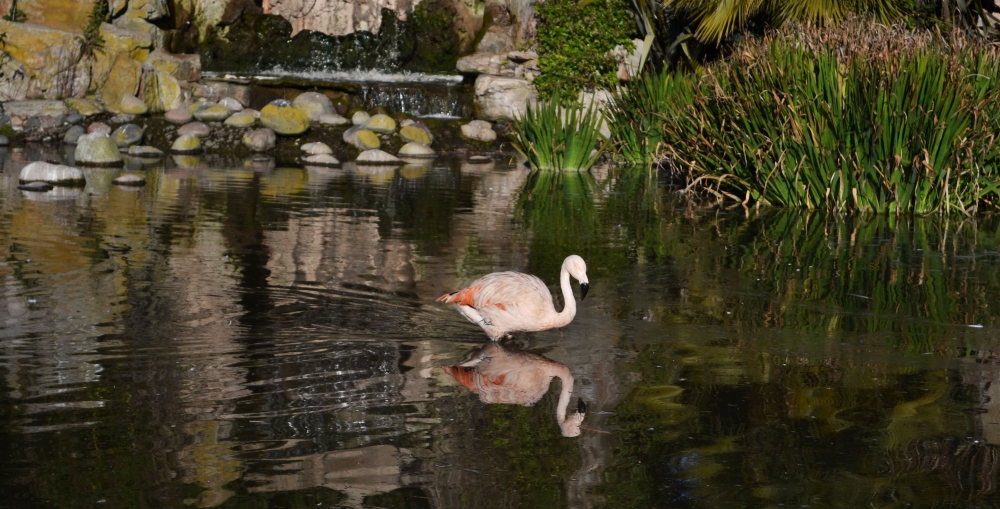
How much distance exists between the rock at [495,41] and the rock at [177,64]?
254 inches

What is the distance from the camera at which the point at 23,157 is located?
20109 mm

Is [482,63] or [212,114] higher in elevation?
[482,63]

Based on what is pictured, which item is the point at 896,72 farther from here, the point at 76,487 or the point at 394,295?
the point at 76,487

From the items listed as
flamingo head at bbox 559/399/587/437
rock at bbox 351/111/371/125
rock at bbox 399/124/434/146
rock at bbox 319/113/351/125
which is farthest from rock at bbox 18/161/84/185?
flamingo head at bbox 559/399/587/437

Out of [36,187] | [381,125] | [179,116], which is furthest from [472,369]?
[179,116]

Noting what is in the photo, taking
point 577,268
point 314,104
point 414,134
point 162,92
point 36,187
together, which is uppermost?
point 162,92

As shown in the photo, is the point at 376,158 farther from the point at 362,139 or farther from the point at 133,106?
the point at 133,106

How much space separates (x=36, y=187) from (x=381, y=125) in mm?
9737

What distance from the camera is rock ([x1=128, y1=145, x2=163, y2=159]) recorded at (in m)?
21.3

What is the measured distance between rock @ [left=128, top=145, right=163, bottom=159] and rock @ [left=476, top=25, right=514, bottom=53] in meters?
8.68

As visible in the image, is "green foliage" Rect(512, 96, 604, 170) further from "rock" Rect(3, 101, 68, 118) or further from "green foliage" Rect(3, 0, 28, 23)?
"green foliage" Rect(3, 0, 28, 23)

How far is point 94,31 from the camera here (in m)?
25.1

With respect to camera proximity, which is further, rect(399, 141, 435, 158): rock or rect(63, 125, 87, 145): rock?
rect(63, 125, 87, 145): rock

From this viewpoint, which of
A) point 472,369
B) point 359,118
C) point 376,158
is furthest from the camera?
point 359,118
